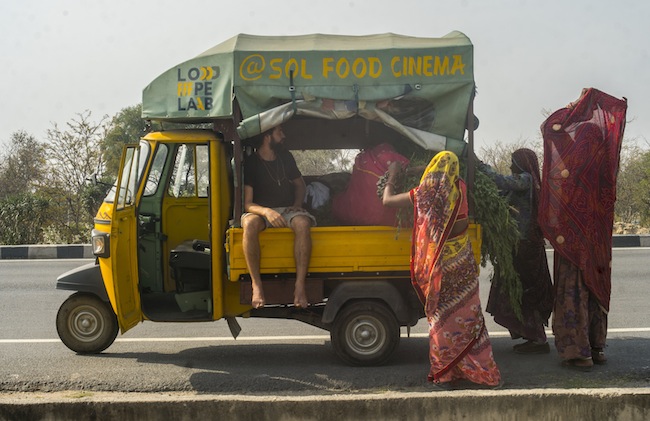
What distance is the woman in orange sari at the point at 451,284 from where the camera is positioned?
522cm

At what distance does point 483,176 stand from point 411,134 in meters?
0.66

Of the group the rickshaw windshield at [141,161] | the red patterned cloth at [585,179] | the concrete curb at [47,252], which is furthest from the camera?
the concrete curb at [47,252]

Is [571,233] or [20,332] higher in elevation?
[571,233]

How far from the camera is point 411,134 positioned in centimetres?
580

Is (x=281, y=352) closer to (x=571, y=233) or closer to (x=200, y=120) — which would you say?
(x=200, y=120)

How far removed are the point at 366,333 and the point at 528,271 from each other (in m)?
1.51

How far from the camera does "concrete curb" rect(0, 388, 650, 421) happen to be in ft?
13.2

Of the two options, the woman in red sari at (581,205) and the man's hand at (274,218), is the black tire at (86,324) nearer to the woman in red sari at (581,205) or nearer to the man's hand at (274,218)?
the man's hand at (274,218)

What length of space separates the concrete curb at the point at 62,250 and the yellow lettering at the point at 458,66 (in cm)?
1124

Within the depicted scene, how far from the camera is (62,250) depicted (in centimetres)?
1579

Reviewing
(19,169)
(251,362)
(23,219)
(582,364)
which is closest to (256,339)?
(251,362)

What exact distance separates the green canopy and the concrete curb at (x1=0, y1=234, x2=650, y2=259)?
1070 centimetres

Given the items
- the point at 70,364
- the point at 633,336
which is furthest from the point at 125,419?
the point at 633,336

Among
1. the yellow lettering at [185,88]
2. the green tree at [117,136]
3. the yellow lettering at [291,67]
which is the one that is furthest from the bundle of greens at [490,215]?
the green tree at [117,136]
